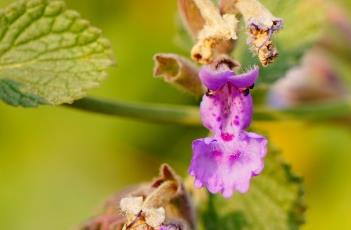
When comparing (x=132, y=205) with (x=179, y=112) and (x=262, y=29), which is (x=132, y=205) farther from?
(x=179, y=112)

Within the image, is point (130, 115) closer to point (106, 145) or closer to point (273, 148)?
point (273, 148)

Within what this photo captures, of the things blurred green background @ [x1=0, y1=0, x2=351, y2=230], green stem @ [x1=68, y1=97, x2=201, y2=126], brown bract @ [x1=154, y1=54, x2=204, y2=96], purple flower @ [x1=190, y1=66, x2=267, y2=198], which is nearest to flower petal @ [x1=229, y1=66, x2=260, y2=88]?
purple flower @ [x1=190, y1=66, x2=267, y2=198]

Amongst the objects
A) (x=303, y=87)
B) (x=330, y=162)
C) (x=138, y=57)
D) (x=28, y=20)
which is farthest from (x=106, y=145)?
(x=28, y=20)

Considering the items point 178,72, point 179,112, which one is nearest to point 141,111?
point 179,112

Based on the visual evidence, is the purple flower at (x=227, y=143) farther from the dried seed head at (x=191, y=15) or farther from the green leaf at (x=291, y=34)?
the green leaf at (x=291, y=34)

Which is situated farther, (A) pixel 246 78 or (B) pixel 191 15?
(B) pixel 191 15

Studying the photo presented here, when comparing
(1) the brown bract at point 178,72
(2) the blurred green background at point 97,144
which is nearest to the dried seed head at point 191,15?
(1) the brown bract at point 178,72
